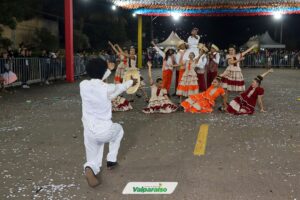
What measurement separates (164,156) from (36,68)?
12.8 metres

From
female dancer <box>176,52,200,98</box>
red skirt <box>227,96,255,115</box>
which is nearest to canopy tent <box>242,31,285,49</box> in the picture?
female dancer <box>176,52,200,98</box>

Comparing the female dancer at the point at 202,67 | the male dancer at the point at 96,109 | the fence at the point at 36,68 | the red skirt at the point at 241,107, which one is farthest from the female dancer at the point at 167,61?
the male dancer at the point at 96,109

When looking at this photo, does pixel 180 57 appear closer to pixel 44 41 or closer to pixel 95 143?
pixel 95 143

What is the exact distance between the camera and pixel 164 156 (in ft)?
21.4

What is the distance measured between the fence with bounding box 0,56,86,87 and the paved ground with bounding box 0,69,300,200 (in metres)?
5.70

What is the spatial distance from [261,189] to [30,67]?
14190 mm

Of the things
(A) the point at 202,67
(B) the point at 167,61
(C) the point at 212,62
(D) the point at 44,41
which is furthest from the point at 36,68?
(D) the point at 44,41

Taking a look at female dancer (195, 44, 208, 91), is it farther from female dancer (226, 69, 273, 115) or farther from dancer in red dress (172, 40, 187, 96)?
female dancer (226, 69, 273, 115)

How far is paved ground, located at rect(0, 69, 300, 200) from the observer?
5.01 metres

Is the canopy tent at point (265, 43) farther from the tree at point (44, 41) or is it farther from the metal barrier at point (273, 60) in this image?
the tree at point (44, 41)

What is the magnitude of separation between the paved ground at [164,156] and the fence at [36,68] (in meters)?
5.70

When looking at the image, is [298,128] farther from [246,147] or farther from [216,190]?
[216,190]

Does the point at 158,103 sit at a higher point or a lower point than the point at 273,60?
lower

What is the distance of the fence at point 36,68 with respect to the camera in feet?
53.5
